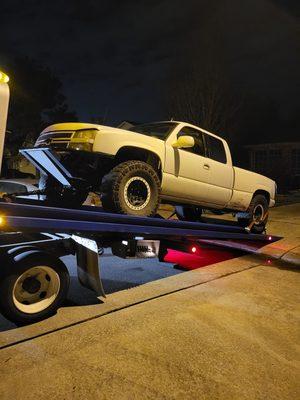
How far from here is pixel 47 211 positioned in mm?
4254

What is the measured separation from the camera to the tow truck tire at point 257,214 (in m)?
8.30

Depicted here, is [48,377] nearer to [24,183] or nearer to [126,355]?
[126,355]

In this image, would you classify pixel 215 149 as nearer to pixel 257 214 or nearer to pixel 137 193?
pixel 257 214

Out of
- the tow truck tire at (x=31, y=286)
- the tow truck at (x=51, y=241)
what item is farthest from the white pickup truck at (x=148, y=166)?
the tow truck tire at (x=31, y=286)

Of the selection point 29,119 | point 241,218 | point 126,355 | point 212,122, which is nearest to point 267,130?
point 212,122

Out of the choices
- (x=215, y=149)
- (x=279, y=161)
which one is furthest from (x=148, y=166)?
(x=279, y=161)

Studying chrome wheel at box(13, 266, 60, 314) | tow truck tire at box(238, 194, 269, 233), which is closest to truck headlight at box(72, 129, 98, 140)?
chrome wheel at box(13, 266, 60, 314)

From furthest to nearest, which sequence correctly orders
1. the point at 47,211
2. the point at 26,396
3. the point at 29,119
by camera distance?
the point at 29,119 < the point at 47,211 < the point at 26,396

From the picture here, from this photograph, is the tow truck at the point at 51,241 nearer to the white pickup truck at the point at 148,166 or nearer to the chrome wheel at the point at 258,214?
the white pickup truck at the point at 148,166

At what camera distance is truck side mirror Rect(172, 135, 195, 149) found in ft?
19.0

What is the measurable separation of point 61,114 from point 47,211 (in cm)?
2151

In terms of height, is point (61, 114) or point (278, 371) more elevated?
point (61, 114)

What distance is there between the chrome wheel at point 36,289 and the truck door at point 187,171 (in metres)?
2.24

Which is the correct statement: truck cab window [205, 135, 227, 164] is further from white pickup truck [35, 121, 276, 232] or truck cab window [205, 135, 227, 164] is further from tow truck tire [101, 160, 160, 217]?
tow truck tire [101, 160, 160, 217]
